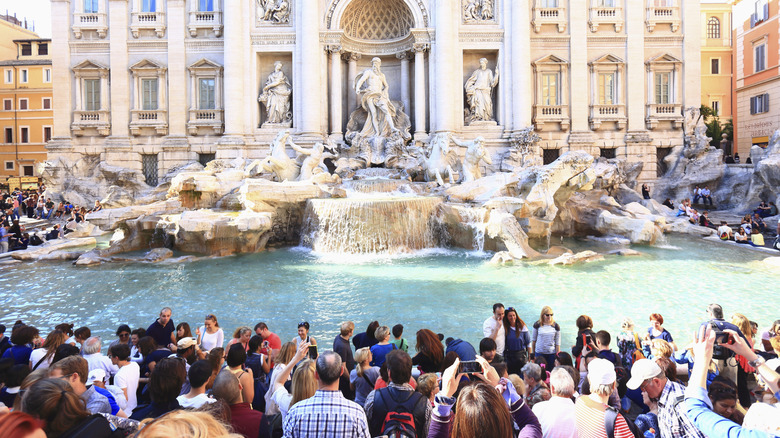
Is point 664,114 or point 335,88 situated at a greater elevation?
point 335,88

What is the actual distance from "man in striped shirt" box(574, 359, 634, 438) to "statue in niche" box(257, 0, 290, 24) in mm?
20591

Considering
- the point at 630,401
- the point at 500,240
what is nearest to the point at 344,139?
the point at 500,240

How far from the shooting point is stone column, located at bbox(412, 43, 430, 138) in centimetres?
2011

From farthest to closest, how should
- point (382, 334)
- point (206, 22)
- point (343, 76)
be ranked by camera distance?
point (343, 76) → point (206, 22) → point (382, 334)

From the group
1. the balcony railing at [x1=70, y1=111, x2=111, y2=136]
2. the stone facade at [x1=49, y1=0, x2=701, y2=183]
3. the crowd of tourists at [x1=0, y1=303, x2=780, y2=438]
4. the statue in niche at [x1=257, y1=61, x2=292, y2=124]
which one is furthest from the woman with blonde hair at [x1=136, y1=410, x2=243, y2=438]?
the balcony railing at [x1=70, y1=111, x2=111, y2=136]

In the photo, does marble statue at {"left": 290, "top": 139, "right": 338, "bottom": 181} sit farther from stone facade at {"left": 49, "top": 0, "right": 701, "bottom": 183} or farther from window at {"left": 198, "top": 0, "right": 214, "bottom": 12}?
window at {"left": 198, "top": 0, "right": 214, "bottom": 12}

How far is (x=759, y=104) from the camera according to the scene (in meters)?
24.7

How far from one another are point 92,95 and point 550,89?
19595mm

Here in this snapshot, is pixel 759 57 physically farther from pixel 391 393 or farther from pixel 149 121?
pixel 391 393

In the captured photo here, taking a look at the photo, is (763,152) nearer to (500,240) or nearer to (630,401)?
(500,240)

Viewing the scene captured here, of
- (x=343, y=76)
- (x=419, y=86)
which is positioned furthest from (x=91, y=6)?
(x=419, y=86)

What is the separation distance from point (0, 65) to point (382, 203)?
1277 inches

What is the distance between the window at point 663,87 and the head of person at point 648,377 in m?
21.7

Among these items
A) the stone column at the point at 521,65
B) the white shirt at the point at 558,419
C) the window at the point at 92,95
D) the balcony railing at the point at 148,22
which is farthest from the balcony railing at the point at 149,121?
the white shirt at the point at 558,419
